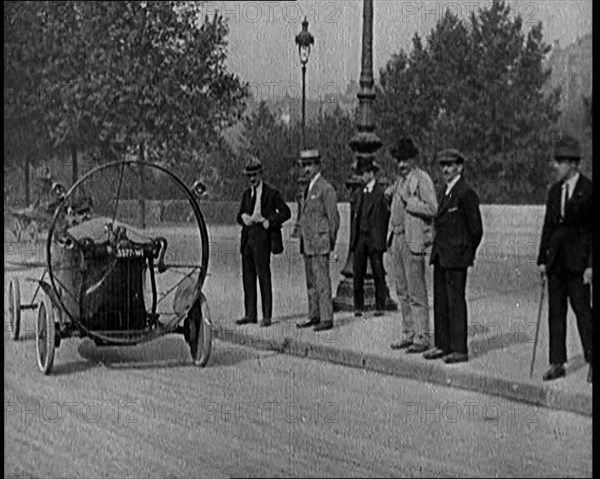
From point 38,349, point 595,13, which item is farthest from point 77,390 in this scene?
point 595,13

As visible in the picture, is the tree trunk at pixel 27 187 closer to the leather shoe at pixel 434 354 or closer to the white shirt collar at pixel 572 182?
the leather shoe at pixel 434 354

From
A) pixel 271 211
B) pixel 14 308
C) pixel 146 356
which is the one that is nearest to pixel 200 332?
pixel 146 356

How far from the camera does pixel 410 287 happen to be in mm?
4270

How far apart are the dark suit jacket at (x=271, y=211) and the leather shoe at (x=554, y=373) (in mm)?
900

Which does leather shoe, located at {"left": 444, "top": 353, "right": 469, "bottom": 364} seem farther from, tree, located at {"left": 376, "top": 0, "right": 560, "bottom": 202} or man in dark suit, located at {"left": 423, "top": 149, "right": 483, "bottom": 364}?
tree, located at {"left": 376, "top": 0, "right": 560, "bottom": 202}

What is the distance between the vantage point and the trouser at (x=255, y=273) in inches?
157

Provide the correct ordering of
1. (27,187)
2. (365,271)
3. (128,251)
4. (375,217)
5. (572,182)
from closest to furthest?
(572,182)
(27,187)
(128,251)
(365,271)
(375,217)

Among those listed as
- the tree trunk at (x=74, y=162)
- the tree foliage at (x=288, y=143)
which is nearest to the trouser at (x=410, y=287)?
the tree foliage at (x=288, y=143)

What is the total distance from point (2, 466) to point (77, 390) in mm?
303

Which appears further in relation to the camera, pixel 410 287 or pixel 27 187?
pixel 410 287

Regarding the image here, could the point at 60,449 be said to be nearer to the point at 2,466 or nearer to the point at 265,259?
the point at 2,466

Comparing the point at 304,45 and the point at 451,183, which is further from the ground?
the point at 304,45

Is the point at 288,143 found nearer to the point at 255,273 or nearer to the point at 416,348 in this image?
the point at 255,273

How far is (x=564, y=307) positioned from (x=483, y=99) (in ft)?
2.11
